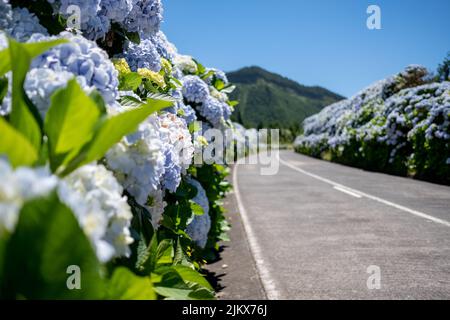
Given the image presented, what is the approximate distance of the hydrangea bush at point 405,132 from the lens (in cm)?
1288

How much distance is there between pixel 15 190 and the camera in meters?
0.75

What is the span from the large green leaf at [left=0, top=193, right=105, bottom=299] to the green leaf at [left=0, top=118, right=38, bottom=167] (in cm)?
20

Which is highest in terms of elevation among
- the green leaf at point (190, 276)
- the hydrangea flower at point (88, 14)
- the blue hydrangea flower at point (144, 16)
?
the blue hydrangea flower at point (144, 16)

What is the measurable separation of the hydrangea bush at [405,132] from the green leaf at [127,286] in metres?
12.6

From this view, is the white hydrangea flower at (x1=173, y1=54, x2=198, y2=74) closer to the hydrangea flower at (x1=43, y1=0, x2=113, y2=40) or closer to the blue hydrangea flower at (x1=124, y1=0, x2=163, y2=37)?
the blue hydrangea flower at (x1=124, y1=0, x2=163, y2=37)

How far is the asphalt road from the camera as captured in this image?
167 inches

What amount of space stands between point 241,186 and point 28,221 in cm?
1319

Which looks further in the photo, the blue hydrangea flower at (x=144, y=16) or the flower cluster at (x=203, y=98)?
the flower cluster at (x=203, y=98)

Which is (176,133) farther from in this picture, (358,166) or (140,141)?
(358,166)

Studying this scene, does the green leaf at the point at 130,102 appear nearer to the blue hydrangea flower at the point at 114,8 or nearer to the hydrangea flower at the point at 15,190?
the blue hydrangea flower at the point at 114,8

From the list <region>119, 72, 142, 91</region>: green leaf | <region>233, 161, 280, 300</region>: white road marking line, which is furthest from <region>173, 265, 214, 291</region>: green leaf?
<region>233, 161, 280, 300</region>: white road marking line

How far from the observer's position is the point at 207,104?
5.88 metres

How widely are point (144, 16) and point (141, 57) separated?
38 cm

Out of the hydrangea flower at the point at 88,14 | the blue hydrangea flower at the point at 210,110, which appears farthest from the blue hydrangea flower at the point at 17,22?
the blue hydrangea flower at the point at 210,110
